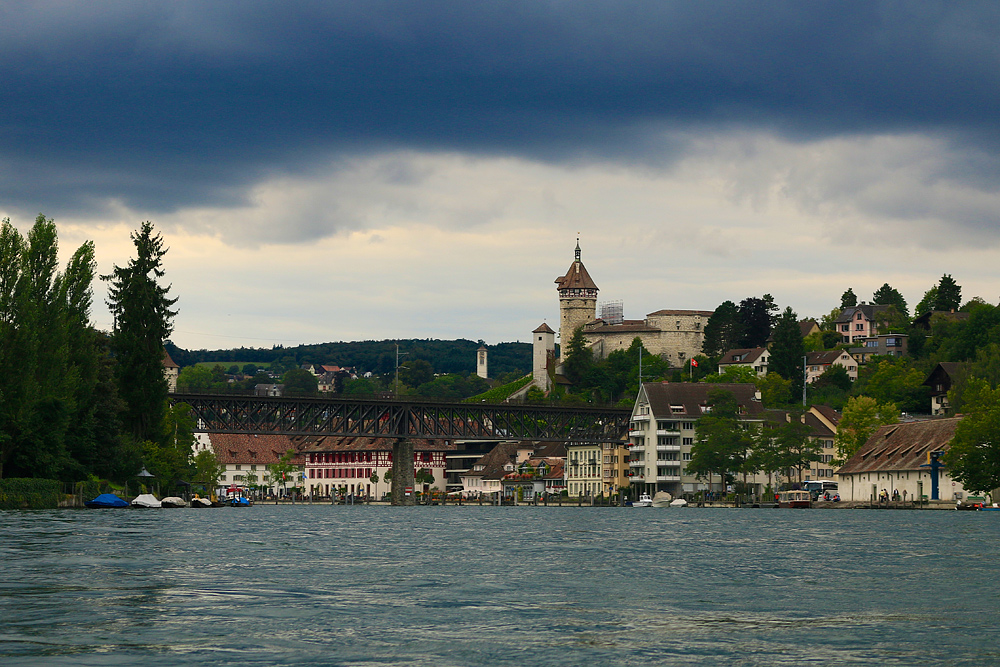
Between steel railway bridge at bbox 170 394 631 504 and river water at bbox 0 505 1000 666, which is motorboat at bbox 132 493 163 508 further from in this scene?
steel railway bridge at bbox 170 394 631 504

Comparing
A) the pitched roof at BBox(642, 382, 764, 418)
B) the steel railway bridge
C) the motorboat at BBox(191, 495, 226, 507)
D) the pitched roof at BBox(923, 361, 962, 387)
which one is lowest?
the motorboat at BBox(191, 495, 226, 507)

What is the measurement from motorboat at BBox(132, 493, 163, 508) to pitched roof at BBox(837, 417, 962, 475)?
70.7 m

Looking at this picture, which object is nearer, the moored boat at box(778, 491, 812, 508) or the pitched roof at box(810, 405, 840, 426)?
the moored boat at box(778, 491, 812, 508)

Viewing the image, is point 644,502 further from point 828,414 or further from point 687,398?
point 828,414

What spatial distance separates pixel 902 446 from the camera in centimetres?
13250

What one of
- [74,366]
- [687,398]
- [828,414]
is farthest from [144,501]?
[828,414]

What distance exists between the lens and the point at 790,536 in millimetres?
63844

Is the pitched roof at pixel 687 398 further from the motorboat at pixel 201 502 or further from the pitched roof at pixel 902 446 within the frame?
the motorboat at pixel 201 502

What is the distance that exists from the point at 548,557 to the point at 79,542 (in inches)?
672

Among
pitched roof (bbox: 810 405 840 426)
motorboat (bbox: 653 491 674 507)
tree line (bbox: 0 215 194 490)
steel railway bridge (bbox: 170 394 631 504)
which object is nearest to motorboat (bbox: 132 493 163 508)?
tree line (bbox: 0 215 194 490)

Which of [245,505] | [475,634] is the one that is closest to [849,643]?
[475,634]

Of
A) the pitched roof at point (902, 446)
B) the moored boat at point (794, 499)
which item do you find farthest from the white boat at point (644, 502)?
the pitched roof at point (902, 446)

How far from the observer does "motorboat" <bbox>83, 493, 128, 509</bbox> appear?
83.4 meters

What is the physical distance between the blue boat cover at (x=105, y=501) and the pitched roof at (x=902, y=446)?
7406 cm
